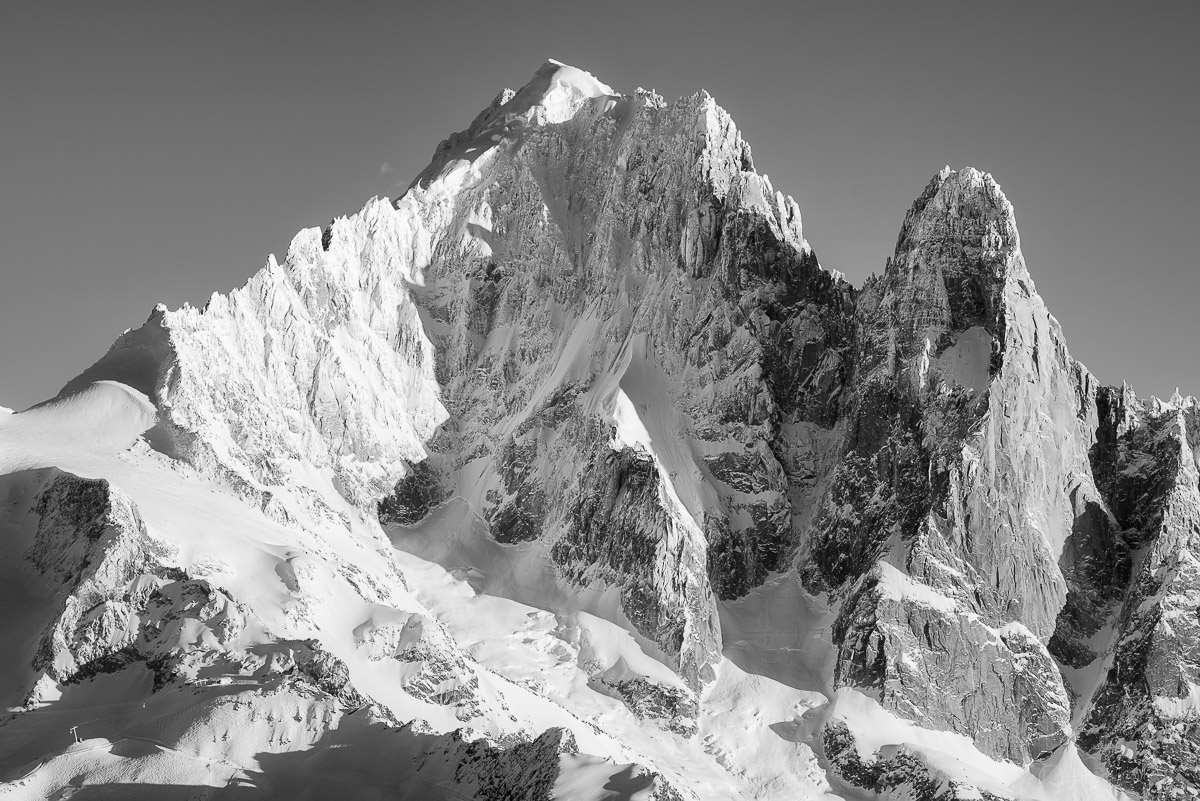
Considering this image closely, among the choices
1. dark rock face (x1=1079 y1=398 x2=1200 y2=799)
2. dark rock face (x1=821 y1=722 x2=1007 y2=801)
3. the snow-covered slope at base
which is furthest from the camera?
the snow-covered slope at base

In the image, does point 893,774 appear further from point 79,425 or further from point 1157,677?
point 79,425

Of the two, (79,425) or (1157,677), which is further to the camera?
(79,425)

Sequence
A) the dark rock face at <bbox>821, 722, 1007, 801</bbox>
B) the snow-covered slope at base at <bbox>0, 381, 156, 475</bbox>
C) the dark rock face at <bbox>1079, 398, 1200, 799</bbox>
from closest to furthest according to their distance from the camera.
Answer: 1. the dark rock face at <bbox>821, 722, 1007, 801</bbox>
2. the dark rock face at <bbox>1079, 398, 1200, 799</bbox>
3. the snow-covered slope at base at <bbox>0, 381, 156, 475</bbox>

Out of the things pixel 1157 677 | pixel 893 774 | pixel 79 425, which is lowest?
pixel 893 774

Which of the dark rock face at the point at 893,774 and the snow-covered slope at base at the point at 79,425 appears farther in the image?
the snow-covered slope at base at the point at 79,425

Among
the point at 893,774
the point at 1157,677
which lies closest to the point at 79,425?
the point at 893,774

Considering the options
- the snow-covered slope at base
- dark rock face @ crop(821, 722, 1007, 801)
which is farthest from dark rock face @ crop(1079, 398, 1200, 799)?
the snow-covered slope at base

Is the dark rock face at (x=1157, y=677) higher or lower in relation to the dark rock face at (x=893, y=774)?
higher

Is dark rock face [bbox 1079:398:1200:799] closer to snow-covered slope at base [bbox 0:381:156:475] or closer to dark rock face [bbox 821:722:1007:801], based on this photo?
dark rock face [bbox 821:722:1007:801]

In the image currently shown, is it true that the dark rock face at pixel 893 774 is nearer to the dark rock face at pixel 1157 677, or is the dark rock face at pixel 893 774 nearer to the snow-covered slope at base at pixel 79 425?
the dark rock face at pixel 1157 677

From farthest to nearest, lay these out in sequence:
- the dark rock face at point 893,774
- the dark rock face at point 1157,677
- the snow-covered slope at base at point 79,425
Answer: the snow-covered slope at base at point 79,425 → the dark rock face at point 1157,677 → the dark rock face at point 893,774

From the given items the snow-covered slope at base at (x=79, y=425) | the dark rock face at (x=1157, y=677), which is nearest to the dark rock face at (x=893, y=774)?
the dark rock face at (x=1157, y=677)

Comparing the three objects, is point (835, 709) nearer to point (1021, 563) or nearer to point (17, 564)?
point (1021, 563)
